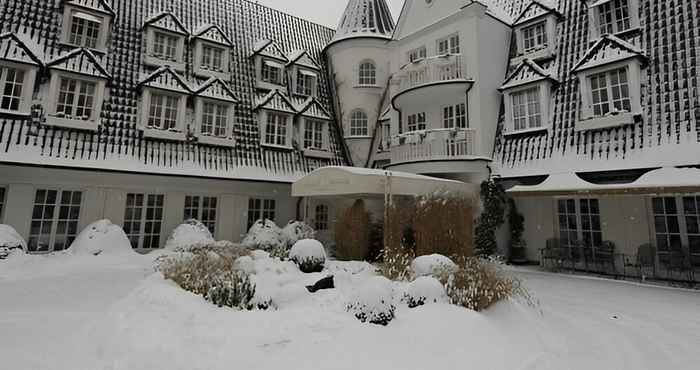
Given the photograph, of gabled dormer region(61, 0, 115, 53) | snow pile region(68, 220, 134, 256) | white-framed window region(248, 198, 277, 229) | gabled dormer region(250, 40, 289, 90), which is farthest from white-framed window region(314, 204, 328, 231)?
gabled dormer region(61, 0, 115, 53)

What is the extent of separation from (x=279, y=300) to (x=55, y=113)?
39.8ft

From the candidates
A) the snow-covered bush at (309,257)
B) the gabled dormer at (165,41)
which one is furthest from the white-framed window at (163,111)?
the snow-covered bush at (309,257)

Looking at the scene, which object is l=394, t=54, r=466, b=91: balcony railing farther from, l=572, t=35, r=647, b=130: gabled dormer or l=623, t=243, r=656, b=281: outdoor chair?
l=623, t=243, r=656, b=281: outdoor chair

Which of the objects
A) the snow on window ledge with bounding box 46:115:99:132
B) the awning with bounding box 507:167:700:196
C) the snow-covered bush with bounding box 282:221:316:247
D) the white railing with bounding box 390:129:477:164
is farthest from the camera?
the snow-covered bush with bounding box 282:221:316:247

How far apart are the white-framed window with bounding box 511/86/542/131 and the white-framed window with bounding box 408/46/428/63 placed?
16.0ft

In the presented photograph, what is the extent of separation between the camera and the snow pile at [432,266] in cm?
757

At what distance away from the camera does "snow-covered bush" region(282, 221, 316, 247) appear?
1463cm

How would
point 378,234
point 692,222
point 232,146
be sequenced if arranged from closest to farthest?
point 692,222 → point 378,234 → point 232,146

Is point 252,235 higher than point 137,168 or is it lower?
lower

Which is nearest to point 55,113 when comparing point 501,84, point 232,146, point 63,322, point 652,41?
point 232,146

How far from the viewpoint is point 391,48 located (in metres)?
18.8

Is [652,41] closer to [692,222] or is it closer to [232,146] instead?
[692,222]

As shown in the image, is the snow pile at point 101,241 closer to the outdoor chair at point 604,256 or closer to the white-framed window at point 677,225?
the outdoor chair at point 604,256

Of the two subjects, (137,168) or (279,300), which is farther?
(137,168)
